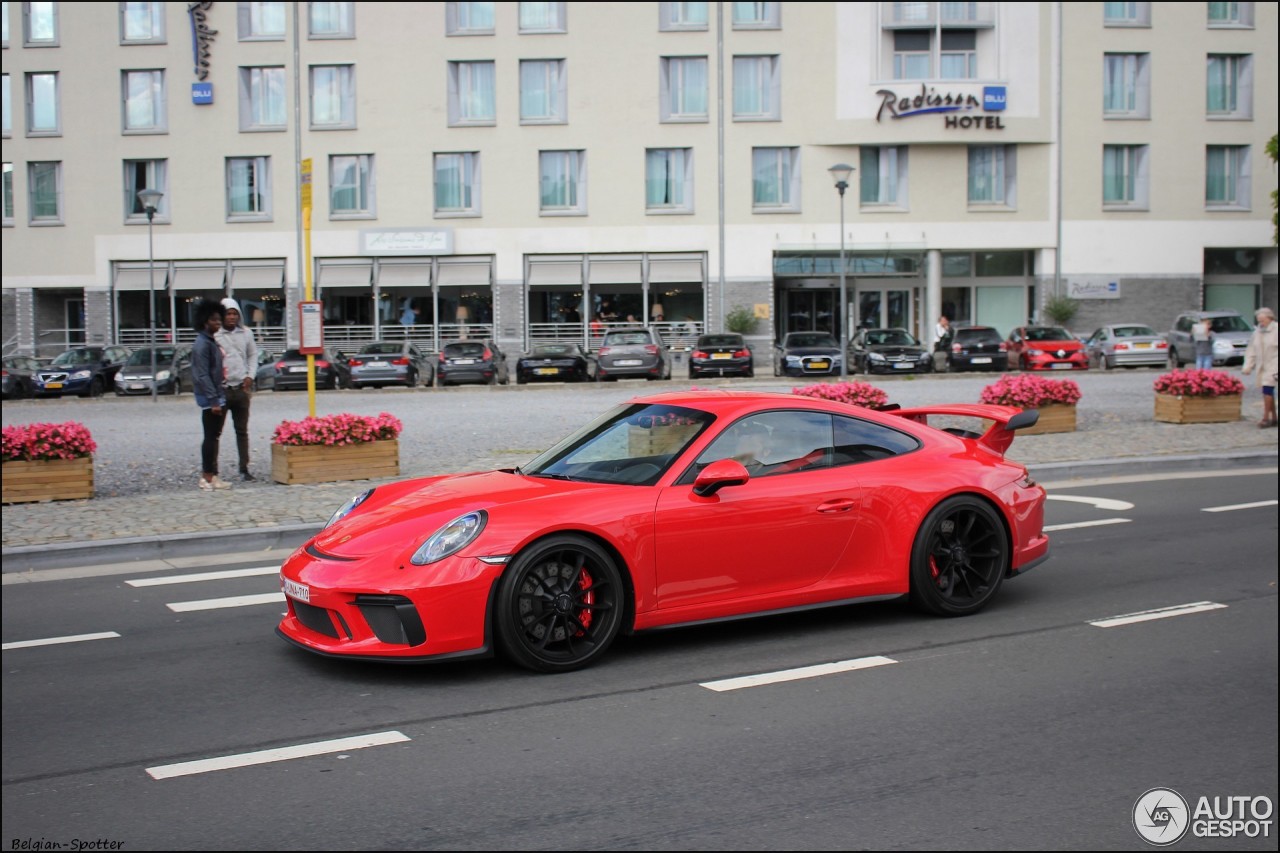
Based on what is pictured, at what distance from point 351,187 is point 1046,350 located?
84.6 feet

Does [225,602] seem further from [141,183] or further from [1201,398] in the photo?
[141,183]

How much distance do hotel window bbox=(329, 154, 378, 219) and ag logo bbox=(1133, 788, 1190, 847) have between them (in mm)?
45030

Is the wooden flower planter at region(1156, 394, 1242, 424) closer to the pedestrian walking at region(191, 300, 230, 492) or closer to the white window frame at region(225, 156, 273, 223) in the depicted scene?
the pedestrian walking at region(191, 300, 230, 492)

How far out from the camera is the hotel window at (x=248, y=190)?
1845 inches

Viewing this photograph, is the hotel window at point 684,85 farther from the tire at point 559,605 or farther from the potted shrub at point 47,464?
the tire at point 559,605

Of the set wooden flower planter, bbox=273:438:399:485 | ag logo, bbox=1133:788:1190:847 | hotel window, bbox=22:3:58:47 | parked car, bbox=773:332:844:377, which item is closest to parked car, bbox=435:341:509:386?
parked car, bbox=773:332:844:377

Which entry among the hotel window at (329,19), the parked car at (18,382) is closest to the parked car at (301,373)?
the parked car at (18,382)

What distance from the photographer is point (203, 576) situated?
912 centimetres

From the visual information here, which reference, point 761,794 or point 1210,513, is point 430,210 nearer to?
point 1210,513

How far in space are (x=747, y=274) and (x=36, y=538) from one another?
3804 centimetres

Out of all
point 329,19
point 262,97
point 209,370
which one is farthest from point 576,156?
point 209,370

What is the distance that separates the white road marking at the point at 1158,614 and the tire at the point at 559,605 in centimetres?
291

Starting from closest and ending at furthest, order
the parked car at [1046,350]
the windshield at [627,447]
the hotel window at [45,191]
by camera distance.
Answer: the windshield at [627,447]
the parked car at [1046,350]
the hotel window at [45,191]

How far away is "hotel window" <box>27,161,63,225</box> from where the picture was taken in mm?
47219
